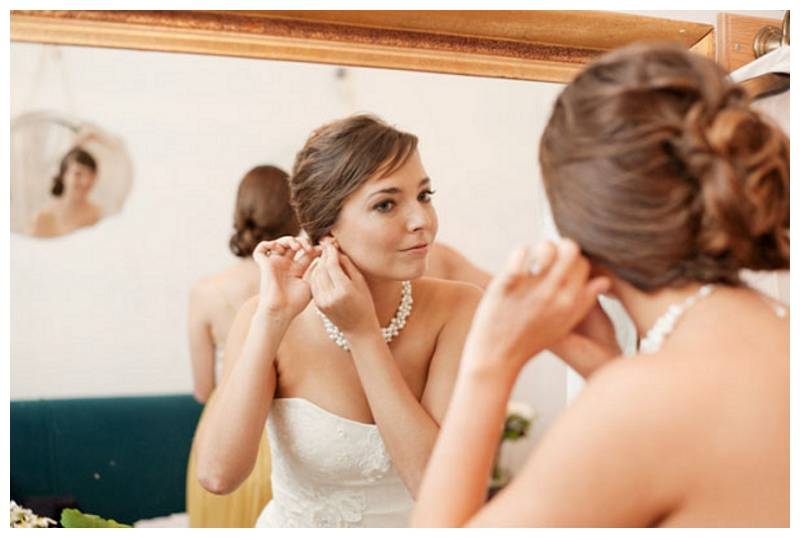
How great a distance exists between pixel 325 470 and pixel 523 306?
1.57ft

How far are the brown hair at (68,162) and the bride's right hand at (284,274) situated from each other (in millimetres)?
217

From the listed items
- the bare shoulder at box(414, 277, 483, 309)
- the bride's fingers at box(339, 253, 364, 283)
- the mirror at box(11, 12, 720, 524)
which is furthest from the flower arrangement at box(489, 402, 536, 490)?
the bride's fingers at box(339, 253, 364, 283)

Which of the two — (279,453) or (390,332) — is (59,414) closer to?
(279,453)

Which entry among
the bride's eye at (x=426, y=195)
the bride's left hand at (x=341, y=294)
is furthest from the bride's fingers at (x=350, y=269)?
the bride's eye at (x=426, y=195)

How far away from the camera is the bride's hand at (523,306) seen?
2.31ft

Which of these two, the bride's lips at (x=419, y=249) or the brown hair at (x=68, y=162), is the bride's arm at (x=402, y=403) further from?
the brown hair at (x=68, y=162)

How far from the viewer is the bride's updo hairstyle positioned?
0.65 m

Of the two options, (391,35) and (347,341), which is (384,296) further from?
(391,35)

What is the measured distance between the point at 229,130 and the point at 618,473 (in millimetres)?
619

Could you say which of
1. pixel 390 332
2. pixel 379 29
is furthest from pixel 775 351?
pixel 379 29

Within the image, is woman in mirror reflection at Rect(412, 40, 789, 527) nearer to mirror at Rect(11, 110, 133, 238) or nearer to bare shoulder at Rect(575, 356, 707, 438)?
bare shoulder at Rect(575, 356, 707, 438)

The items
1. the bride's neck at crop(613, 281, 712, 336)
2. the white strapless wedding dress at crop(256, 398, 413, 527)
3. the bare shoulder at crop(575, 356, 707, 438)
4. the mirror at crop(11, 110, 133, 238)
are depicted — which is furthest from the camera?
the white strapless wedding dress at crop(256, 398, 413, 527)

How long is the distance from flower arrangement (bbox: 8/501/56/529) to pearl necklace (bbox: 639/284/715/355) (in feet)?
2.32

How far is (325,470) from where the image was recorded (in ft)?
3.51
